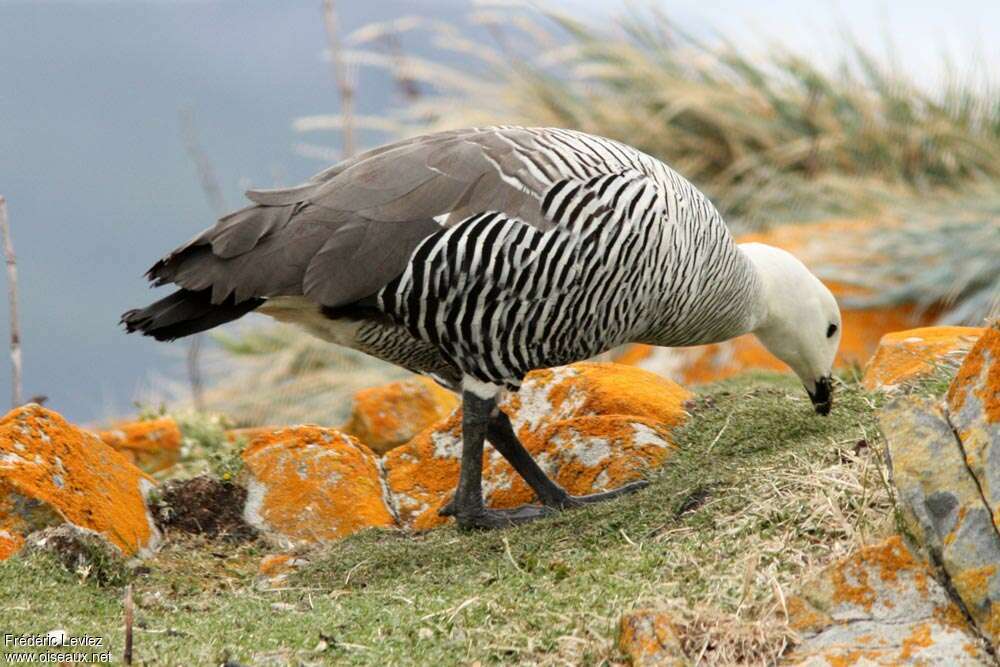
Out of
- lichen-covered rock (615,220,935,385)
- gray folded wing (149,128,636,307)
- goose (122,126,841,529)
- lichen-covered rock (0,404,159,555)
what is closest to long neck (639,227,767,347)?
goose (122,126,841,529)

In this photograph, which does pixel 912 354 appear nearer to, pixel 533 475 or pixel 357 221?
pixel 533 475

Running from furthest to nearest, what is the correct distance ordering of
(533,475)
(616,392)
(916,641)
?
(616,392) → (533,475) → (916,641)

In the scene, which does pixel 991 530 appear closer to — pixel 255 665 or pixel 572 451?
pixel 255 665

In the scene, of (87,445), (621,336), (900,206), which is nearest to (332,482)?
(87,445)

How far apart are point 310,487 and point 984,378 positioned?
3.51 meters

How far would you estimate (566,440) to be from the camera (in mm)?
6531

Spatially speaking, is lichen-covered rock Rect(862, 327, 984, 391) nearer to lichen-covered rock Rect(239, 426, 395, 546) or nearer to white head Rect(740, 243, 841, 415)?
white head Rect(740, 243, 841, 415)

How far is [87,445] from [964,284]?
7.87m

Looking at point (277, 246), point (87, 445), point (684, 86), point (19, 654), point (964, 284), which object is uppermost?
point (277, 246)

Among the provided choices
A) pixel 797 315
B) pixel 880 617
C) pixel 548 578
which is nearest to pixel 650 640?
pixel 880 617

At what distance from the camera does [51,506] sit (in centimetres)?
579

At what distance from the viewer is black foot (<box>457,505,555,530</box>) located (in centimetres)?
598

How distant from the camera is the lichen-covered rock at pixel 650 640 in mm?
3805

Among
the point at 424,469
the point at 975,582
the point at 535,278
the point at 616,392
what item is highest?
the point at 535,278
